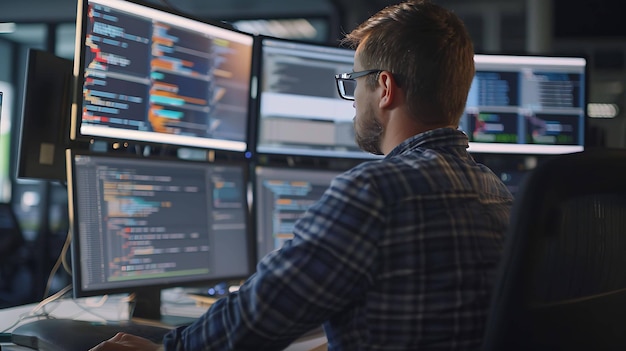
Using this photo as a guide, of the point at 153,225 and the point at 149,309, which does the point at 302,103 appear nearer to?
the point at 153,225

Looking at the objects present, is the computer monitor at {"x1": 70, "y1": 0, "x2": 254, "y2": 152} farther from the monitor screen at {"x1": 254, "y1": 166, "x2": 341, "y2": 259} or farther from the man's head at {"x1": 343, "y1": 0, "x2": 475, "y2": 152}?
the man's head at {"x1": 343, "y1": 0, "x2": 475, "y2": 152}

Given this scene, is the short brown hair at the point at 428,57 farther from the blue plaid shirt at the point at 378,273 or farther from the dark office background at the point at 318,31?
the dark office background at the point at 318,31

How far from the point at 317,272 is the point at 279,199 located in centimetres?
101

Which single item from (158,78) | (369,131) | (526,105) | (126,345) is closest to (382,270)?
(369,131)

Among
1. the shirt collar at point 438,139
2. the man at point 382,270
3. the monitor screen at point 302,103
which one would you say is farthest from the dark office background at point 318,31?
the man at point 382,270

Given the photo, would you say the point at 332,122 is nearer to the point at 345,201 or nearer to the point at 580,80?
the point at 580,80

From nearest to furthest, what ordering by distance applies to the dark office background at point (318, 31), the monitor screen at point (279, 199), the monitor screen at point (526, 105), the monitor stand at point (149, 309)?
the monitor stand at point (149, 309) < the monitor screen at point (279, 199) < the monitor screen at point (526, 105) < the dark office background at point (318, 31)

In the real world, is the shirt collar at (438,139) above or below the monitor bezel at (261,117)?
below

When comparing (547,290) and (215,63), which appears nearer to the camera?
(547,290)

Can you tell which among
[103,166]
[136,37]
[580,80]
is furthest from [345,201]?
[580,80]

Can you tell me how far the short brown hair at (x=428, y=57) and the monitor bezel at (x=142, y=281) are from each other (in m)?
0.68

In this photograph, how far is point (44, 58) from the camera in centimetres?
154

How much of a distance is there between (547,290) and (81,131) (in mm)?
1005

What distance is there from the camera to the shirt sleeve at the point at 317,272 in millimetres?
811
